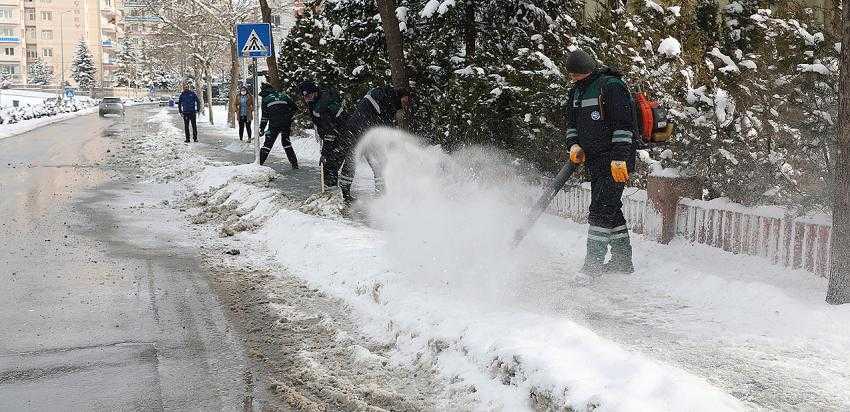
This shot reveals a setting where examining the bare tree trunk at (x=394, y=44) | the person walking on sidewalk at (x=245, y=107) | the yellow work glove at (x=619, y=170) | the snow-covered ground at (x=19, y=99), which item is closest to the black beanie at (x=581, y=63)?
the yellow work glove at (x=619, y=170)

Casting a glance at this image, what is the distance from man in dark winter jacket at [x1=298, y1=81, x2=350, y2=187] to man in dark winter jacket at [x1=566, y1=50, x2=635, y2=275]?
5331mm

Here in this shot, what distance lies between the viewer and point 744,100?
6.87 m

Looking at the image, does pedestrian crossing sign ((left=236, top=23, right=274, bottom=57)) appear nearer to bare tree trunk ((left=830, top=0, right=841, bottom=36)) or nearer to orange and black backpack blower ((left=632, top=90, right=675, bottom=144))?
orange and black backpack blower ((left=632, top=90, right=675, bottom=144))

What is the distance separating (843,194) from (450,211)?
4.62m

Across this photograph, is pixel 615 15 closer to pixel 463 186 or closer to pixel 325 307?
pixel 463 186

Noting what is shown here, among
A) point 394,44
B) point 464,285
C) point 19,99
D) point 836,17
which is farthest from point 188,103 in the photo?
point 19,99

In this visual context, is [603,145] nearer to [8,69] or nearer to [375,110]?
[375,110]

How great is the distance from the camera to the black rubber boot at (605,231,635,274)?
6.27 m

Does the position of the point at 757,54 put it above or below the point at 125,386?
above

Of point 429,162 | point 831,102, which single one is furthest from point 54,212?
point 831,102

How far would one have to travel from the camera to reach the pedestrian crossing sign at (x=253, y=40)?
13.7 m

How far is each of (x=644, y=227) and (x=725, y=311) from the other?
2.06m

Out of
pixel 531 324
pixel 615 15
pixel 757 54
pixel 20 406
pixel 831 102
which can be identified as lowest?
pixel 20 406

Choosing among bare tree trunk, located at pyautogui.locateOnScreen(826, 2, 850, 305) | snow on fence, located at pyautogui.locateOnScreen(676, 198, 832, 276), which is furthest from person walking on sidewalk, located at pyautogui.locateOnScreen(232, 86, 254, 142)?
bare tree trunk, located at pyautogui.locateOnScreen(826, 2, 850, 305)
